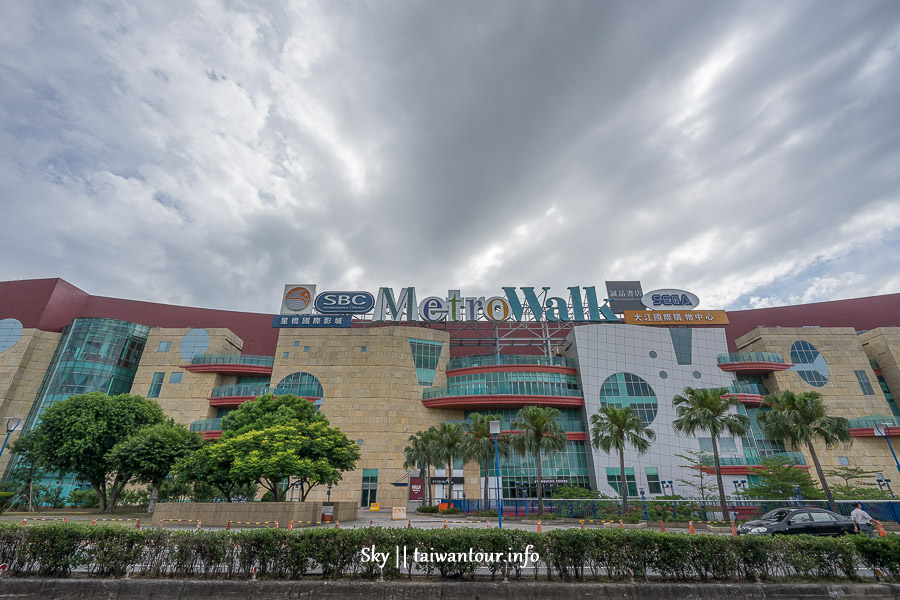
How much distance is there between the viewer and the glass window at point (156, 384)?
56.1 meters

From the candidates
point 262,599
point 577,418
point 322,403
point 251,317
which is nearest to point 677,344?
point 577,418

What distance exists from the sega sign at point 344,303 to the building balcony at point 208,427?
19.1 m

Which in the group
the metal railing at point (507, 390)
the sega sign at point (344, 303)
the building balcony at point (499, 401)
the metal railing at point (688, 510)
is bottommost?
the metal railing at point (688, 510)

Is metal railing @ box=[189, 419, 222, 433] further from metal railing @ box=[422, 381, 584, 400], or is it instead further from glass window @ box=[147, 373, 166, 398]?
metal railing @ box=[422, 381, 584, 400]

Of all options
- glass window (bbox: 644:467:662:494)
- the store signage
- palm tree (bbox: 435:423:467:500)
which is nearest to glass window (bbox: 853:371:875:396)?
the store signage

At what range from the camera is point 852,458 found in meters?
49.2

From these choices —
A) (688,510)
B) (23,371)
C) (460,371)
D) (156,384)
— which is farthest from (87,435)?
(688,510)

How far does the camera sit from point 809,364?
55.9m

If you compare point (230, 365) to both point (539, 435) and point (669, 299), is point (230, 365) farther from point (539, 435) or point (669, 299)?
point (669, 299)

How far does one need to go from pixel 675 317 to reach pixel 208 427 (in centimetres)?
6275

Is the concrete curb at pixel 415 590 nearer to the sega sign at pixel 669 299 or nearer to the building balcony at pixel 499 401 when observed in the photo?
the building balcony at pixel 499 401

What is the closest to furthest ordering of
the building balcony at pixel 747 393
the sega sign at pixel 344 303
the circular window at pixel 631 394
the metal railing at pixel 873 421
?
the metal railing at pixel 873 421, the building balcony at pixel 747 393, the circular window at pixel 631 394, the sega sign at pixel 344 303

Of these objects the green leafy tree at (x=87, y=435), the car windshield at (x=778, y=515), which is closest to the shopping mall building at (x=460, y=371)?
the green leafy tree at (x=87, y=435)

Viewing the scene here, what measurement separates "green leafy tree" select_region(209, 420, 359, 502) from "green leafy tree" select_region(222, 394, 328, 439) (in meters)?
1.56
